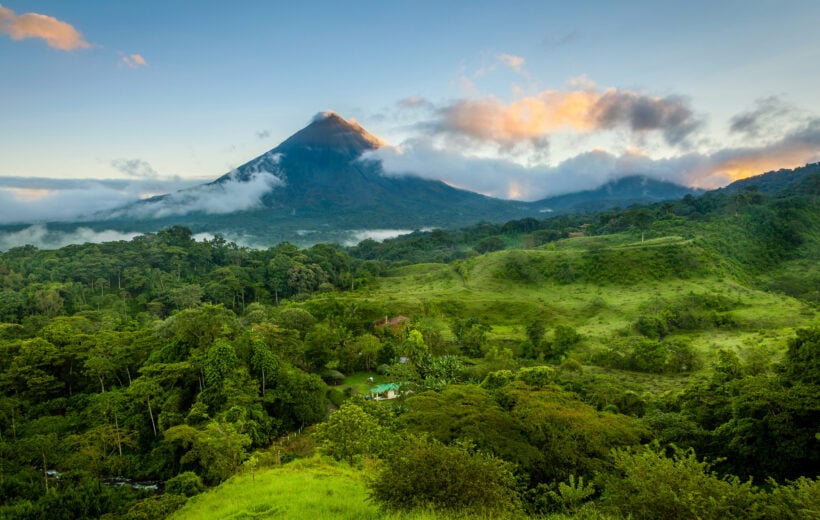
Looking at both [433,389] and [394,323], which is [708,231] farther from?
[433,389]

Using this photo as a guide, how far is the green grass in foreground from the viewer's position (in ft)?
33.5

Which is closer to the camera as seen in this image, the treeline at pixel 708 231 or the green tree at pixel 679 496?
the green tree at pixel 679 496

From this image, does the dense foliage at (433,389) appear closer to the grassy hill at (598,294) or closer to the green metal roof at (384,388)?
the grassy hill at (598,294)

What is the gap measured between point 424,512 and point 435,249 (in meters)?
112

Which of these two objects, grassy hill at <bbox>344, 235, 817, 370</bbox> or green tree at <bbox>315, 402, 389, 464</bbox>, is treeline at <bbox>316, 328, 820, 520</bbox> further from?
grassy hill at <bbox>344, 235, 817, 370</bbox>

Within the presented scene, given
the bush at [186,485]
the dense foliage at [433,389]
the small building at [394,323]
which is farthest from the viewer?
the small building at [394,323]

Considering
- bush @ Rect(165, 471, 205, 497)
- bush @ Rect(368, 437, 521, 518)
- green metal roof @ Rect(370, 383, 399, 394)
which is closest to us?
bush @ Rect(368, 437, 521, 518)

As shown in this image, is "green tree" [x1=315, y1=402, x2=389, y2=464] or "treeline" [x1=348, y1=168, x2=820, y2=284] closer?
"green tree" [x1=315, y1=402, x2=389, y2=464]

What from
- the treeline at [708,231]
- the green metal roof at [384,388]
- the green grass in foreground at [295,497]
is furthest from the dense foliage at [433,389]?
the treeline at [708,231]

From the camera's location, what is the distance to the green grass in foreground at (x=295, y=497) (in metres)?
10.2

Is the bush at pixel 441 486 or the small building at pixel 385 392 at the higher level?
the bush at pixel 441 486

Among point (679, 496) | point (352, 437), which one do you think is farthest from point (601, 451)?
point (352, 437)

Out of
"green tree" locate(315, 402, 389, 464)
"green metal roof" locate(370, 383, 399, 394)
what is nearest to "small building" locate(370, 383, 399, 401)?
"green metal roof" locate(370, 383, 399, 394)

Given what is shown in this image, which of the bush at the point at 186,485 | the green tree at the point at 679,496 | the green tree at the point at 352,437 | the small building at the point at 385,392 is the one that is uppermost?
the green tree at the point at 679,496
